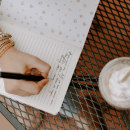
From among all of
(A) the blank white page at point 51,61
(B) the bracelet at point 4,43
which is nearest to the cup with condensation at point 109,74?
(A) the blank white page at point 51,61

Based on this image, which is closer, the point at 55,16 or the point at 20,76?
the point at 20,76

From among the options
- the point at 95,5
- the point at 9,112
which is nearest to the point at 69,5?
the point at 95,5

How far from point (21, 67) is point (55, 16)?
258 mm

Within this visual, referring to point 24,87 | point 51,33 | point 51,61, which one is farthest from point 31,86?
point 51,33

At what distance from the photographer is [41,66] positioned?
0.49 meters

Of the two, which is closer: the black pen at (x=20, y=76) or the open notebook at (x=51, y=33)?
the black pen at (x=20, y=76)

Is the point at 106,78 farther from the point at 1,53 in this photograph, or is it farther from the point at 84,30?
the point at 1,53

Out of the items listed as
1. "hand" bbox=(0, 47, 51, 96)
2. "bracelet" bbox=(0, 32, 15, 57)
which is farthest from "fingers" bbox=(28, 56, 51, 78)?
"bracelet" bbox=(0, 32, 15, 57)

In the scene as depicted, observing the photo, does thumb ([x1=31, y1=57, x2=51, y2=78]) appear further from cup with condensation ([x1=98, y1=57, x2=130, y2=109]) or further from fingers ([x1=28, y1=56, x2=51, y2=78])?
cup with condensation ([x1=98, y1=57, x2=130, y2=109])

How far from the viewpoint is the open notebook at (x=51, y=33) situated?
52 cm

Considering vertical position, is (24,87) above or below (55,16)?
below

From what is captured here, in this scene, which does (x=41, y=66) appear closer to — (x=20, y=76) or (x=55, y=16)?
(x=20, y=76)

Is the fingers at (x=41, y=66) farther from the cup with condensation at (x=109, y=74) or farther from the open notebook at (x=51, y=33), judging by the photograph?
the cup with condensation at (x=109, y=74)

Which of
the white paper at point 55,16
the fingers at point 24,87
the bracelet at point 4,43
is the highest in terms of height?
the white paper at point 55,16
